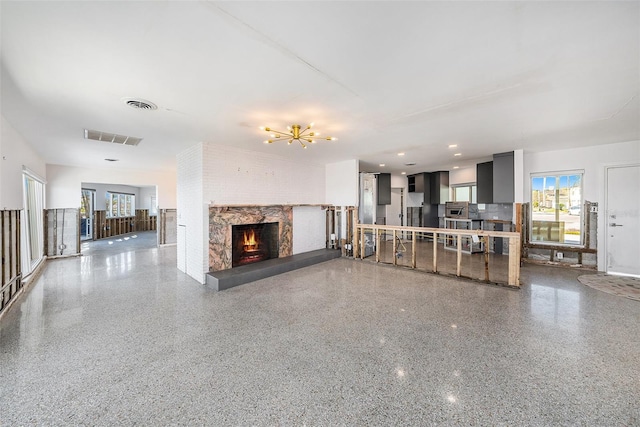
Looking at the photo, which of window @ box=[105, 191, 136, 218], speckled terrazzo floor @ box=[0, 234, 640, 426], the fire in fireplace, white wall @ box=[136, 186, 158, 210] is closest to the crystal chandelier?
the fire in fireplace

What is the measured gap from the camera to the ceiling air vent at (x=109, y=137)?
4.15 m

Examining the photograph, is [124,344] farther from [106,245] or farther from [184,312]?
[106,245]

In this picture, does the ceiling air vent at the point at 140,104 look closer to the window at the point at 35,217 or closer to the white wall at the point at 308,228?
the white wall at the point at 308,228

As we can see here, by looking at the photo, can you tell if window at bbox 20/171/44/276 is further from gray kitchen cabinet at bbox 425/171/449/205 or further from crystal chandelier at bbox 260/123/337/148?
gray kitchen cabinet at bbox 425/171/449/205

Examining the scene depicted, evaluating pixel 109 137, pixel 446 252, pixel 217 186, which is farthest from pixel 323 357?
pixel 446 252

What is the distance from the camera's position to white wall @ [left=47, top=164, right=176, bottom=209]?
23.3 ft

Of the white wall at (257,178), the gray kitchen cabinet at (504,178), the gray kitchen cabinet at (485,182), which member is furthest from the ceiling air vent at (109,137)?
the gray kitchen cabinet at (485,182)

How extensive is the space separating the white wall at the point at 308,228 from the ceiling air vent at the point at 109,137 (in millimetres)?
3600

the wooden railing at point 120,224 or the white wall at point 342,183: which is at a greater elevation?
the white wall at point 342,183

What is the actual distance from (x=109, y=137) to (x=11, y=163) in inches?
53.3

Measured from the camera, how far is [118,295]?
158 inches

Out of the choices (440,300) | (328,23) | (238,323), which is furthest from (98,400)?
(440,300)

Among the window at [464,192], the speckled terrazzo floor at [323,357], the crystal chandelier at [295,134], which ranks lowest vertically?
the speckled terrazzo floor at [323,357]

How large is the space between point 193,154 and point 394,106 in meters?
4.04
